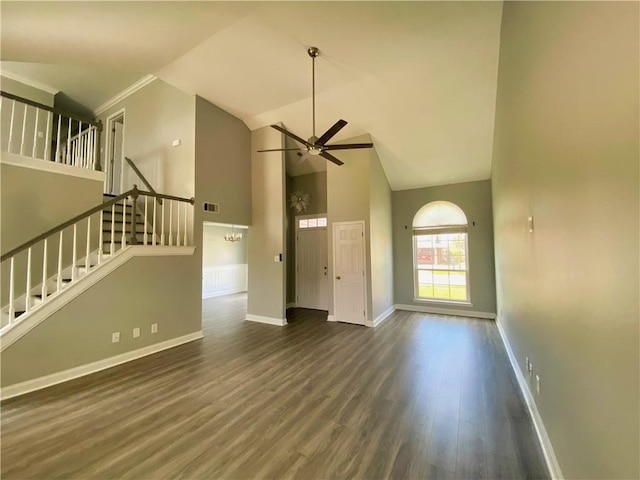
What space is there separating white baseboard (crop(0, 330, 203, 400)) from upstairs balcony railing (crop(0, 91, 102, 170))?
2975 millimetres

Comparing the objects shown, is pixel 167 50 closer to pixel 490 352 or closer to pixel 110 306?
pixel 110 306

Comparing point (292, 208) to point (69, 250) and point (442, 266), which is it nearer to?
point (442, 266)

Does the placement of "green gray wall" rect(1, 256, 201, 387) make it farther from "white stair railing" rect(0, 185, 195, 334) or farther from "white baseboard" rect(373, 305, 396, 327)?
"white baseboard" rect(373, 305, 396, 327)

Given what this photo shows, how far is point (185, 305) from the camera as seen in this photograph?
433cm

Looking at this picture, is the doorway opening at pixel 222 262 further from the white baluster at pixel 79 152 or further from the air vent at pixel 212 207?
the white baluster at pixel 79 152

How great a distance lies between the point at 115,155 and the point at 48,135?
123 cm

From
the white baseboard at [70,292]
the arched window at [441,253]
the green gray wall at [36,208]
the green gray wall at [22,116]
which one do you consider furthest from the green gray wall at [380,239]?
the green gray wall at [22,116]

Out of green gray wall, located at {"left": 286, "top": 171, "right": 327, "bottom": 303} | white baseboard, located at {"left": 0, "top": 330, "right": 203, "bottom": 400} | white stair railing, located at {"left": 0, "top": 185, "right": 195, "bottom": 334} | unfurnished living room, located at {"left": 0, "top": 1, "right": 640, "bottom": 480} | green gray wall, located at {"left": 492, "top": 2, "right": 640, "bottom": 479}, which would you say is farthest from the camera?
green gray wall, located at {"left": 286, "top": 171, "right": 327, "bottom": 303}

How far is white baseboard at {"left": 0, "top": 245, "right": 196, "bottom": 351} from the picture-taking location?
2727mm

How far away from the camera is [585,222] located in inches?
47.8

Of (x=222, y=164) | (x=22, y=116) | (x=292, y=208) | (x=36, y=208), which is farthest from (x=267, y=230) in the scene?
(x=22, y=116)

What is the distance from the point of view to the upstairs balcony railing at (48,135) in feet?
12.5

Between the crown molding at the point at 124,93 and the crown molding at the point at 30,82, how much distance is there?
2.59 ft

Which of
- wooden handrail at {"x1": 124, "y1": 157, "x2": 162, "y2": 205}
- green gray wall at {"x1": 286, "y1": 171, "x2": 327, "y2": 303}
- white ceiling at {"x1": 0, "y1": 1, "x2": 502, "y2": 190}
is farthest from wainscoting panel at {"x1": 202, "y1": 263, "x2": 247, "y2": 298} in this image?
white ceiling at {"x1": 0, "y1": 1, "x2": 502, "y2": 190}
